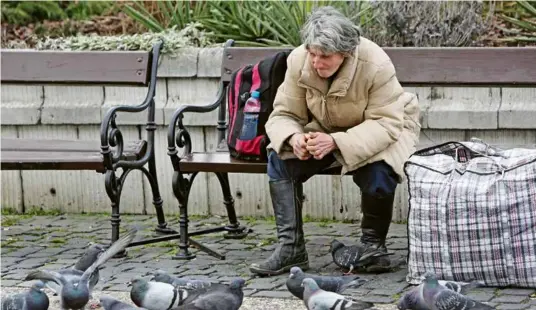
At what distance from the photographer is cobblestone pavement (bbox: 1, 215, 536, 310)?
594 cm

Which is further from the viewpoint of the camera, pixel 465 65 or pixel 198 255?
pixel 198 255

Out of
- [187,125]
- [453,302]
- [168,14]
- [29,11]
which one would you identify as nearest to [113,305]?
[453,302]

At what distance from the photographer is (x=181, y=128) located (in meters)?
7.00

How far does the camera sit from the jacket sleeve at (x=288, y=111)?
621 centimetres

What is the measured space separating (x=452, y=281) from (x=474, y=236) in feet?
0.96

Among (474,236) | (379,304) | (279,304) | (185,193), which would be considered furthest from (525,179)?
(185,193)

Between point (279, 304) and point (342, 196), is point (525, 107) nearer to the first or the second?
point (342, 196)

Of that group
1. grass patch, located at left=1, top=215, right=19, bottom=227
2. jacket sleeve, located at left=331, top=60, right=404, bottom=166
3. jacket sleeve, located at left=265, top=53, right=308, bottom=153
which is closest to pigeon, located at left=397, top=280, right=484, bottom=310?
jacket sleeve, located at left=331, top=60, right=404, bottom=166

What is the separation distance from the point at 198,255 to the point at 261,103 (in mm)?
979

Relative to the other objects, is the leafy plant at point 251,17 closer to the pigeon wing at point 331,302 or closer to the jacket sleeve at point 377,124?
the jacket sleeve at point 377,124

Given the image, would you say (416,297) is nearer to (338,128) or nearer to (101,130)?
(338,128)

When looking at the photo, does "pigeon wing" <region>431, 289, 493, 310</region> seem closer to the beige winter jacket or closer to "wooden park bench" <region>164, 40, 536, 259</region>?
the beige winter jacket

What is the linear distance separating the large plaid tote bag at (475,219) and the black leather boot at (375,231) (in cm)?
26

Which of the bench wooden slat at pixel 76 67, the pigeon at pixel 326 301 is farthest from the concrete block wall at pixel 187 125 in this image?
the pigeon at pixel 326 301
